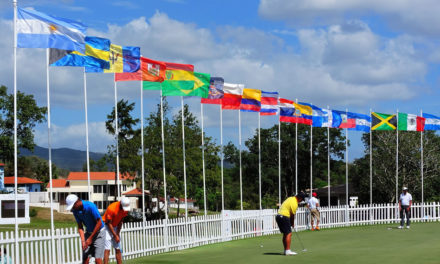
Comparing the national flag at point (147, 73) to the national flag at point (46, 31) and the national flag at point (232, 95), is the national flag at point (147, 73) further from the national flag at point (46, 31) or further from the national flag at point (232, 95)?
the national flag at point (232, 95)

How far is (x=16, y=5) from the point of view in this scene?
15281 millimetres

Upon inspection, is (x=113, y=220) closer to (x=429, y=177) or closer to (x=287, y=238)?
(x=287, y=238)

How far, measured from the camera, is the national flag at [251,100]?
96.5 ft

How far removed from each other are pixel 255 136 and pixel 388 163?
27585 mm

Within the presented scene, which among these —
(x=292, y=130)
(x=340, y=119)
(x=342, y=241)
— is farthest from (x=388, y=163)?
(x=342, y=241)

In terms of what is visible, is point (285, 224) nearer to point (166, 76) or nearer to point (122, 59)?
point (122, 59)

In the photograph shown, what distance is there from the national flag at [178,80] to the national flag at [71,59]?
13.9 feet

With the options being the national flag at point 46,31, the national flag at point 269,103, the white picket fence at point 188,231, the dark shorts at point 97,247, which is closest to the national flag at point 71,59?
the national flag at point 46,31

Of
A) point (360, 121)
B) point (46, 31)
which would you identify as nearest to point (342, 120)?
point (360, 121)

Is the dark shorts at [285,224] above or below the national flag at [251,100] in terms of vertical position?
below

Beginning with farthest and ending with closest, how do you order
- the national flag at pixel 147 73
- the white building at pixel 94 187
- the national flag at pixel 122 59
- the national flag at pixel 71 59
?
the white building at pixel 94 187, the national flag at pixel 147 73, the national flag at pixel 122 59, the national flag at pixel 71 59

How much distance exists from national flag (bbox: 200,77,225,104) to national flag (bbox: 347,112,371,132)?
11.6m

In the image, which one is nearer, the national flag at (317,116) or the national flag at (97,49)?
the national flag at (97,49)

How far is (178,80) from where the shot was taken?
Answer: 24.0 m
